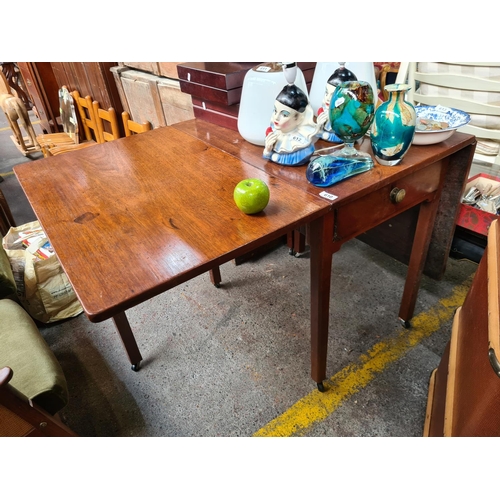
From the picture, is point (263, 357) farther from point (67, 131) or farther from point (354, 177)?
point (67, 131)

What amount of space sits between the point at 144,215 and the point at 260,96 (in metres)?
0.51

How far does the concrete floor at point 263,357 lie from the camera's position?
1.28 metres

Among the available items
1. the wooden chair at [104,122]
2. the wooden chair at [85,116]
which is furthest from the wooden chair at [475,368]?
the wooden chair at [85,116]

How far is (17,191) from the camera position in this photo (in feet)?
10.3

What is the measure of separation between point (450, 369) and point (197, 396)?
0.87 m

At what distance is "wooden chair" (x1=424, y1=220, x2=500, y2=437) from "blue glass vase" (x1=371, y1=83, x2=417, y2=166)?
1.02 feet

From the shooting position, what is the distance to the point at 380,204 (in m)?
1.01

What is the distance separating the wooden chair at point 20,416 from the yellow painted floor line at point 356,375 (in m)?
0.64

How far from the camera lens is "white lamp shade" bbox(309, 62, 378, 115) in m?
1.09

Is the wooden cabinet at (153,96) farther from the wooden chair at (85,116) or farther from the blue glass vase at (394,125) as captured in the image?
the blue glass vase at (394,125)

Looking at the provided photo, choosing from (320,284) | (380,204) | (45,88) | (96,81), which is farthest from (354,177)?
(45,88)

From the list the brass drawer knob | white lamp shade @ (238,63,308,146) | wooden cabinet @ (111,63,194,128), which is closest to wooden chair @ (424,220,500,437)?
the brass drawer knob

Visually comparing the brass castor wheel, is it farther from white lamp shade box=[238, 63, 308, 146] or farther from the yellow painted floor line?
white lamp shade box=[238, 63, 308, 146]

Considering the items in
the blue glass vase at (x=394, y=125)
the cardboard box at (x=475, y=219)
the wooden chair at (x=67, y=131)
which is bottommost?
the cardboard box at (x=475, y=219)
